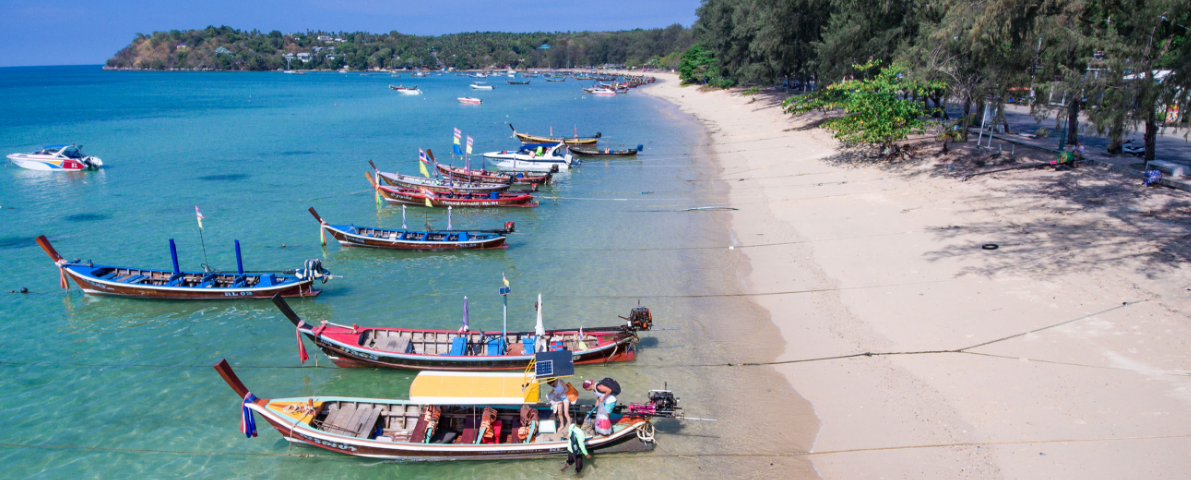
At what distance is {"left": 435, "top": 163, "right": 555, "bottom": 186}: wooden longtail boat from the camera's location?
41562 mm

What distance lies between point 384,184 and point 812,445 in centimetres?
3280

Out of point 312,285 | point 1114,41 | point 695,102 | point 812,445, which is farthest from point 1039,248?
point 695,102

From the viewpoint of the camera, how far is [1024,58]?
3003 centimetres

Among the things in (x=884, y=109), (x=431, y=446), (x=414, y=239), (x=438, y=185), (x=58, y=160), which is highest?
(x=884, y=109)

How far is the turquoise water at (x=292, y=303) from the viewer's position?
49.0 ft

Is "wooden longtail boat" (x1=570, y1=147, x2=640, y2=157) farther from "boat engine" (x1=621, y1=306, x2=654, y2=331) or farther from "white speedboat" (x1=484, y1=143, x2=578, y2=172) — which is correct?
"boat engine" (x1=621, y1=306, x2=654, y2=331)

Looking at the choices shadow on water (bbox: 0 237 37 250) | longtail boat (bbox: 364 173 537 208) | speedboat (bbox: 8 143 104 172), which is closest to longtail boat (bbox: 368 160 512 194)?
longtail boat (bbox: 364 173 537 208)

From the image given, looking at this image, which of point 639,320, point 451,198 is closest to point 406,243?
point 451,198

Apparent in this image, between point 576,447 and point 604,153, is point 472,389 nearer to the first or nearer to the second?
point 576,447

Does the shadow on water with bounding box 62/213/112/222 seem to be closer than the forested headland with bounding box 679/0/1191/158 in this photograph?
No

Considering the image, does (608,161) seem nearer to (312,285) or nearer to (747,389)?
(312,285)

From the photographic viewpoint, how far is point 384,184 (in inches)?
1560

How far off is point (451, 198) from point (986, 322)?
2882 centimetres

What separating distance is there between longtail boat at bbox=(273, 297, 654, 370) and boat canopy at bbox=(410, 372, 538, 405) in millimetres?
2172
